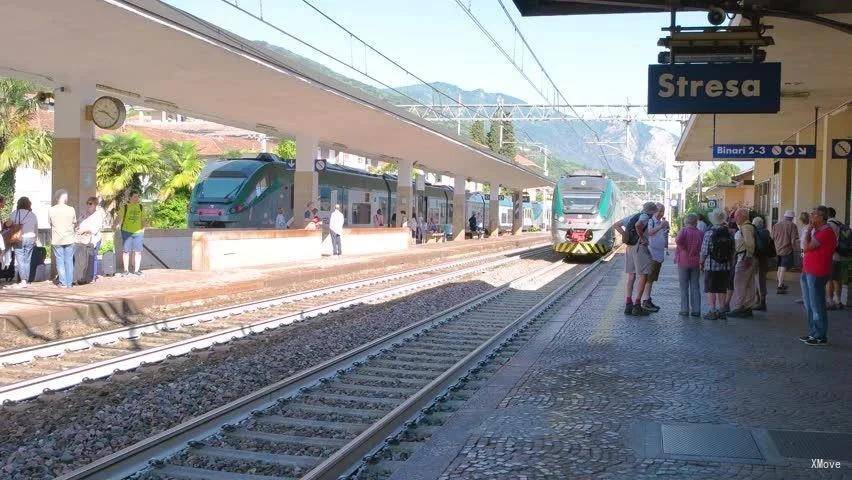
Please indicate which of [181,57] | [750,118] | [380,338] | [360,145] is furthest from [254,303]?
[360,145]

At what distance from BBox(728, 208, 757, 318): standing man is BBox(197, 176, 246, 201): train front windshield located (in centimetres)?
1835

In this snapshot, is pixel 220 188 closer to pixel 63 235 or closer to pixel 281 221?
pixel 281 221

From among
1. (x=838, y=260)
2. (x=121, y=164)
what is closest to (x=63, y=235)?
(x=838, y=260)

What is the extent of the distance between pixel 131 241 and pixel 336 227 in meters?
9.78

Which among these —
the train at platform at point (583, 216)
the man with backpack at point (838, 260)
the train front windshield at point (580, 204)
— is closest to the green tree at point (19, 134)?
the train at platform at point (583, 216)

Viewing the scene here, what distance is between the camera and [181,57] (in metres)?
16.5

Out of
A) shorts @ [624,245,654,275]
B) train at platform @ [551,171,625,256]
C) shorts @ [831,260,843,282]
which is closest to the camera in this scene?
shorts @ [624,245,654,275]

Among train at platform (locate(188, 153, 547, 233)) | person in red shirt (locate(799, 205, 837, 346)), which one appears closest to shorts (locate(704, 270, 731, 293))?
person in red shirt (locate(799, 205, 837, 346))

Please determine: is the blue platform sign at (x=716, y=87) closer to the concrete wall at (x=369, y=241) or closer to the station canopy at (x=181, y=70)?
the station canopy at (x=181, y=70)

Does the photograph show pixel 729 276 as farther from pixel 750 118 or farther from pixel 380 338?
pixel 750 118

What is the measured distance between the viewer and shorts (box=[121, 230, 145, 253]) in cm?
1725

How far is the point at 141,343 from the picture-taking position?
34.0ft

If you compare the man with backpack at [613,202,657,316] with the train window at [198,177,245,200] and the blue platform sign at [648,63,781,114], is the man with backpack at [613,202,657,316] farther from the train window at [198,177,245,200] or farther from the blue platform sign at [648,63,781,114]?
the train window at [198,177,245,200]

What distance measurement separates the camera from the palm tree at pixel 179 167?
130 feet
